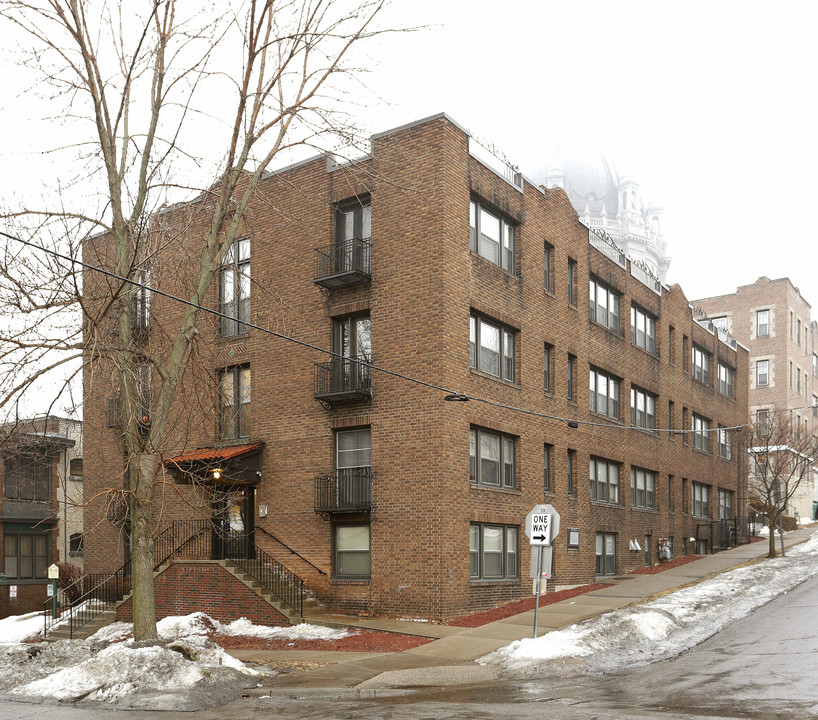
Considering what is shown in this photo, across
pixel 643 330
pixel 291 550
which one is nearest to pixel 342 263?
pixel 291 550

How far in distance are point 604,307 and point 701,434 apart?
12901 mm

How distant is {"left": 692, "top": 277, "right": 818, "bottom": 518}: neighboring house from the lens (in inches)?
2502

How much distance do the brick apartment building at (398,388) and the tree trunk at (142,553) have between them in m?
2.93

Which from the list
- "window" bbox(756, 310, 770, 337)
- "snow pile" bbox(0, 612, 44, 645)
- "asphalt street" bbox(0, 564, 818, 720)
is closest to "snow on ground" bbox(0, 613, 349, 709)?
"asphalt street" bbox(0, 564, 818, 720)

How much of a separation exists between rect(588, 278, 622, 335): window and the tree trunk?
18.6 metres

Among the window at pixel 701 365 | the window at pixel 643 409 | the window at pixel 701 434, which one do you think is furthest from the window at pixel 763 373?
the window at pixel 643 409

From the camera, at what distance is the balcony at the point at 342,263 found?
23688 mm

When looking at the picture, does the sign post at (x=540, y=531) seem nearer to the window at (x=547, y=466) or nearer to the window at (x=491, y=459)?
the window at (x=491, y=459)

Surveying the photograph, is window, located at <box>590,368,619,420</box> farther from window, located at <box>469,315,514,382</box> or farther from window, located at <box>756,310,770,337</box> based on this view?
window, located at <box>756,310,770,337</box>

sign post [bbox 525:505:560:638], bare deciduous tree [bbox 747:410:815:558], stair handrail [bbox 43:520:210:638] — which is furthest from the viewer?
bare deciduous tree [bbox 747:410:815:558]

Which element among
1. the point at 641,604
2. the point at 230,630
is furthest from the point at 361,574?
the point at 641,604

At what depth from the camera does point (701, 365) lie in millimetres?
42812

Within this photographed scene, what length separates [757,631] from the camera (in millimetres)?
19094

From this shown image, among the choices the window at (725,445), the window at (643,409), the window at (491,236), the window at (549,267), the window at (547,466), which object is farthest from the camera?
the window at (725,445)
